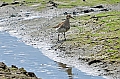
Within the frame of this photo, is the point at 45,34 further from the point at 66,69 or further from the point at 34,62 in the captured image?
the point at 66,69

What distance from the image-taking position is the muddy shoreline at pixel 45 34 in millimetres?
19938

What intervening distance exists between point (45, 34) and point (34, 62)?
8.89 m

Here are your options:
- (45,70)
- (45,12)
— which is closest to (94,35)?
(45,70)

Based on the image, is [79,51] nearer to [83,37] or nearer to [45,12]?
[83,37]

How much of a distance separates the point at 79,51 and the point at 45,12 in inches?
980

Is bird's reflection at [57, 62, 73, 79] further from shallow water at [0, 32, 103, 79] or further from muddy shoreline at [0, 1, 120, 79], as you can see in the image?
muddy shoreline at [0, 1, 120, 79]

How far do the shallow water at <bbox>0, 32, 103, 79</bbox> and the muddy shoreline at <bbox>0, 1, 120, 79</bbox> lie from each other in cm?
75

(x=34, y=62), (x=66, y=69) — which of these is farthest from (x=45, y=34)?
(x=66, y=69)

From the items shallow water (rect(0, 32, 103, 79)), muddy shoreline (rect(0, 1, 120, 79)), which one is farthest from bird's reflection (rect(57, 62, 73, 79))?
muddy shoreline (rect(0, 1, 120, 79))

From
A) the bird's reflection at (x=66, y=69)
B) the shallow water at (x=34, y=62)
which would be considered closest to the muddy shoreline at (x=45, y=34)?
the shallow water at (x=34, y=62)

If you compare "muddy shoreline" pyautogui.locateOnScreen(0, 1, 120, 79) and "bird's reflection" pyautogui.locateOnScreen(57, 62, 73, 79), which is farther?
"muddy shoreline" pyautogui.locateOnScreen(0, 1, 120, 79)

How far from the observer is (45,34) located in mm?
30406

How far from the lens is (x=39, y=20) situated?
40562 millimetres

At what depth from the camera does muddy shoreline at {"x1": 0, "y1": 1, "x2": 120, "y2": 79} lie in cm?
1994
